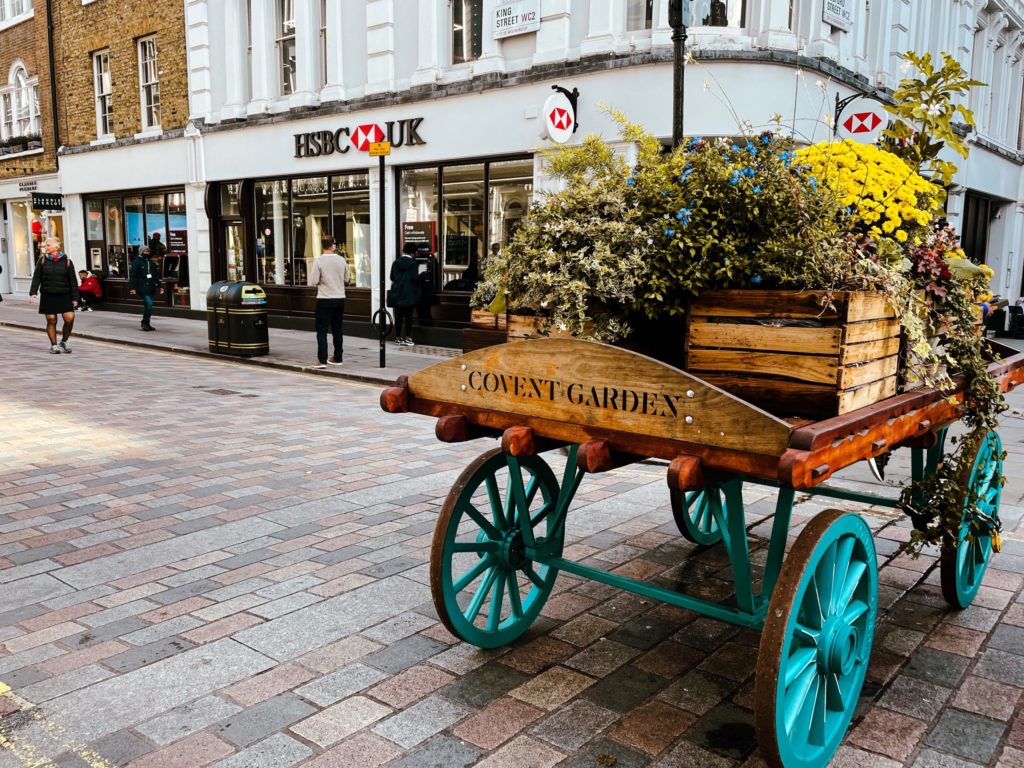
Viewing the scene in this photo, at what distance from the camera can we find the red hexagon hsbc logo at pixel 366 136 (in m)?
11.7

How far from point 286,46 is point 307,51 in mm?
1082

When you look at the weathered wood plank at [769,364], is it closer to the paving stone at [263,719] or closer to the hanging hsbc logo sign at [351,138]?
the paving stone at [263,719]

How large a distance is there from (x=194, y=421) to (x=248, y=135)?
37.3 ft

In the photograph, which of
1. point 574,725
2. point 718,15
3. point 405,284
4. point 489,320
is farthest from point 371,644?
point 405,284

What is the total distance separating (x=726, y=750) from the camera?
272 cm

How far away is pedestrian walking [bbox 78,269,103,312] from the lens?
22062 millimetres

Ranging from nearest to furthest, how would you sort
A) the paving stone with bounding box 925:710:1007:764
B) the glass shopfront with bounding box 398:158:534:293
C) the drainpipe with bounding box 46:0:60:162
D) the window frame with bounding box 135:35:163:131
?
the paving stone with bounding box 925:710:1007:764 → the glass shopfront with bounding box 398:158:534:293 → the window frame with bounding box 135:35:163:131 → the drainpipe with bounding box 46:0:60:162

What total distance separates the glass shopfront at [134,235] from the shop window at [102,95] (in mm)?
1767

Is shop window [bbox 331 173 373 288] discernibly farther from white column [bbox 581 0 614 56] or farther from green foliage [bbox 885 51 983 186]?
green foliage [bbox 885 51 983 186]

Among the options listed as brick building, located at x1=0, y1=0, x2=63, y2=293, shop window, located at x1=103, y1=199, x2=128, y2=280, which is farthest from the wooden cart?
brick building, located at x1=0, y1=0, x2=63, y2=293

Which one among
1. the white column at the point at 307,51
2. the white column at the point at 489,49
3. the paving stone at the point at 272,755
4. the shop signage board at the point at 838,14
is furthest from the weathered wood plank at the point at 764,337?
the white column at the point at 307,51

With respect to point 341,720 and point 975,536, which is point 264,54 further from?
point 975,536

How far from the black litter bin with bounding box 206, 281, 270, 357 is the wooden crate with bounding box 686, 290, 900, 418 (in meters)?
11.6

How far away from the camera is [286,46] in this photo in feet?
57.0
